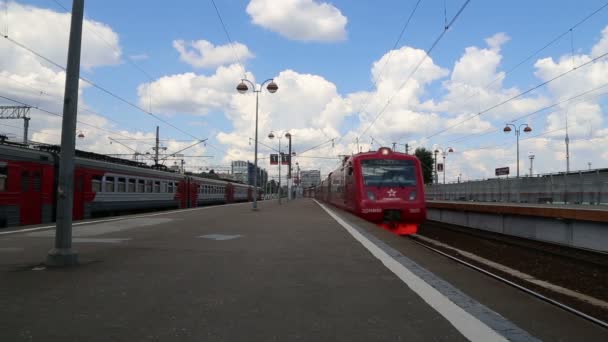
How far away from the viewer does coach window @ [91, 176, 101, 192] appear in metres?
19.8

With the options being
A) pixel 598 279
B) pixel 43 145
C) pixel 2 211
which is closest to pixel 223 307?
pixel 598 279

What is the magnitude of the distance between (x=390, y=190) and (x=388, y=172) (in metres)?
0.72

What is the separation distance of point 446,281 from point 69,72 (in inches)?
255

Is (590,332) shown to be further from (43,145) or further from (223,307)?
(43,145)

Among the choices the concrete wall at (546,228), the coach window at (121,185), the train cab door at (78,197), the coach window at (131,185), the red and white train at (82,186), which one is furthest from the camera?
the coach window at (131,185)

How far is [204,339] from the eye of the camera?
3.91 meters

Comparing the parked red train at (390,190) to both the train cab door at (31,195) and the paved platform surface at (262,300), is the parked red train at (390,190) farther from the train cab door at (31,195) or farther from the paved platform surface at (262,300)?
the train cab door at (31,195)

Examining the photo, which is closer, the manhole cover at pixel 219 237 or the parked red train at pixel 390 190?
the manhole cover at pixel 219 237

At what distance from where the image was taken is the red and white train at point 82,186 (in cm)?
1480

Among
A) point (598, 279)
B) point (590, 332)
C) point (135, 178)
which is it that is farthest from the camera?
point (135, 178)

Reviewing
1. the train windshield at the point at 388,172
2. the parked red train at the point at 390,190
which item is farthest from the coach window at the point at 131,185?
the train windshield at the point at 388,172

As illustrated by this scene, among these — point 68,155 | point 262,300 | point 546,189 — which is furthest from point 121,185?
point 546,189

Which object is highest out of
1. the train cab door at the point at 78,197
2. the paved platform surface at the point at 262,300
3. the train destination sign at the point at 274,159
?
the train destination sign at the point at 274,159

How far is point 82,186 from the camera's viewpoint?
62.5ft
